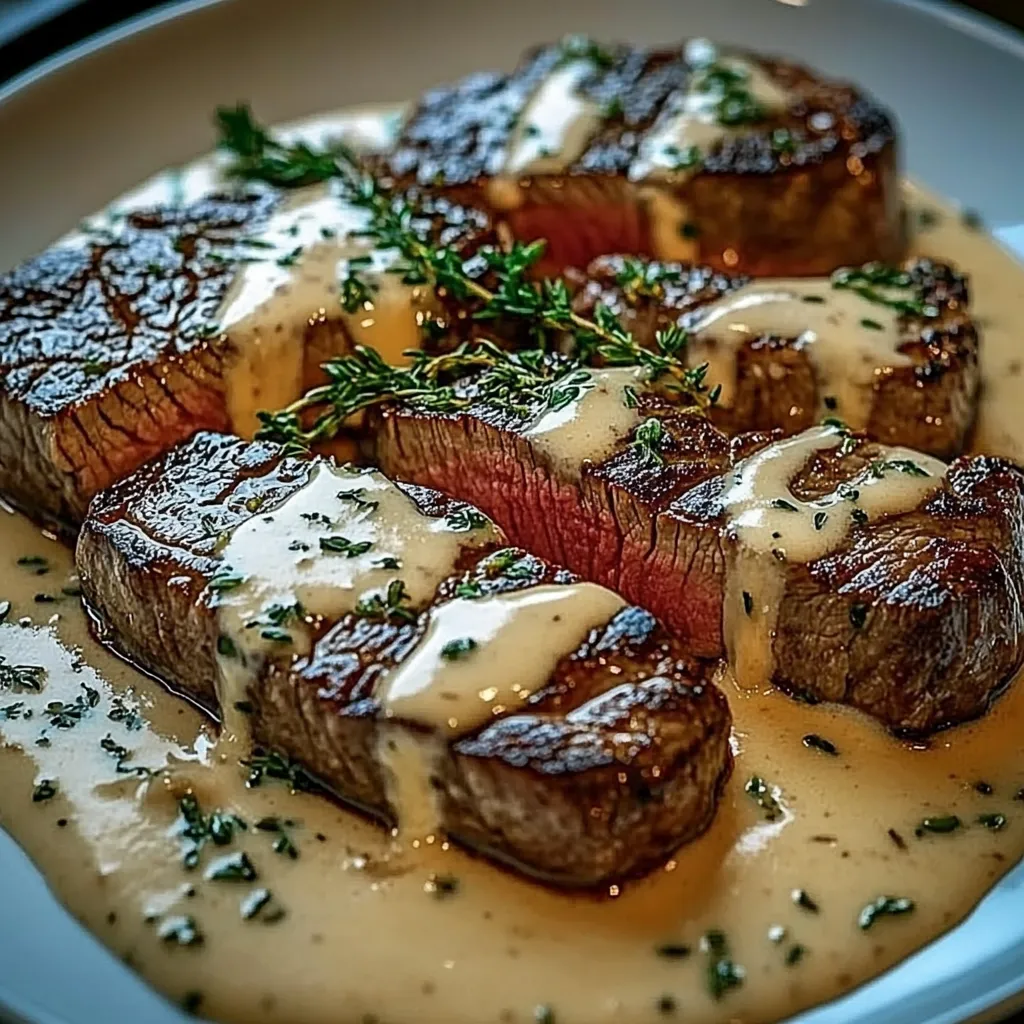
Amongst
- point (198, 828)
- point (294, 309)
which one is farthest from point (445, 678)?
point (294, 309)

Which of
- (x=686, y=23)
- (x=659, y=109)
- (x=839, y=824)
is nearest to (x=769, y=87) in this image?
(x=659, y=109)

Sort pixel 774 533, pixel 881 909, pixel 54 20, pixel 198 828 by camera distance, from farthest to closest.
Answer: pixel 54 20, pixel 774 533, pixel 198 828, pixel 881 909

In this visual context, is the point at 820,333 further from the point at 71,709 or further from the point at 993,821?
the point at 71,709

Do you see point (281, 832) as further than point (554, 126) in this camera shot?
No

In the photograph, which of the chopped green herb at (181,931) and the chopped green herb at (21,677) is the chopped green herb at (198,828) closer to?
the chopped green herb at (181,931)

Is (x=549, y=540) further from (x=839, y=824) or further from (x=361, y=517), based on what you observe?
(x=839, y=824)

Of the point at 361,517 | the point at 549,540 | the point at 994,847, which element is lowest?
the point at 994,847
